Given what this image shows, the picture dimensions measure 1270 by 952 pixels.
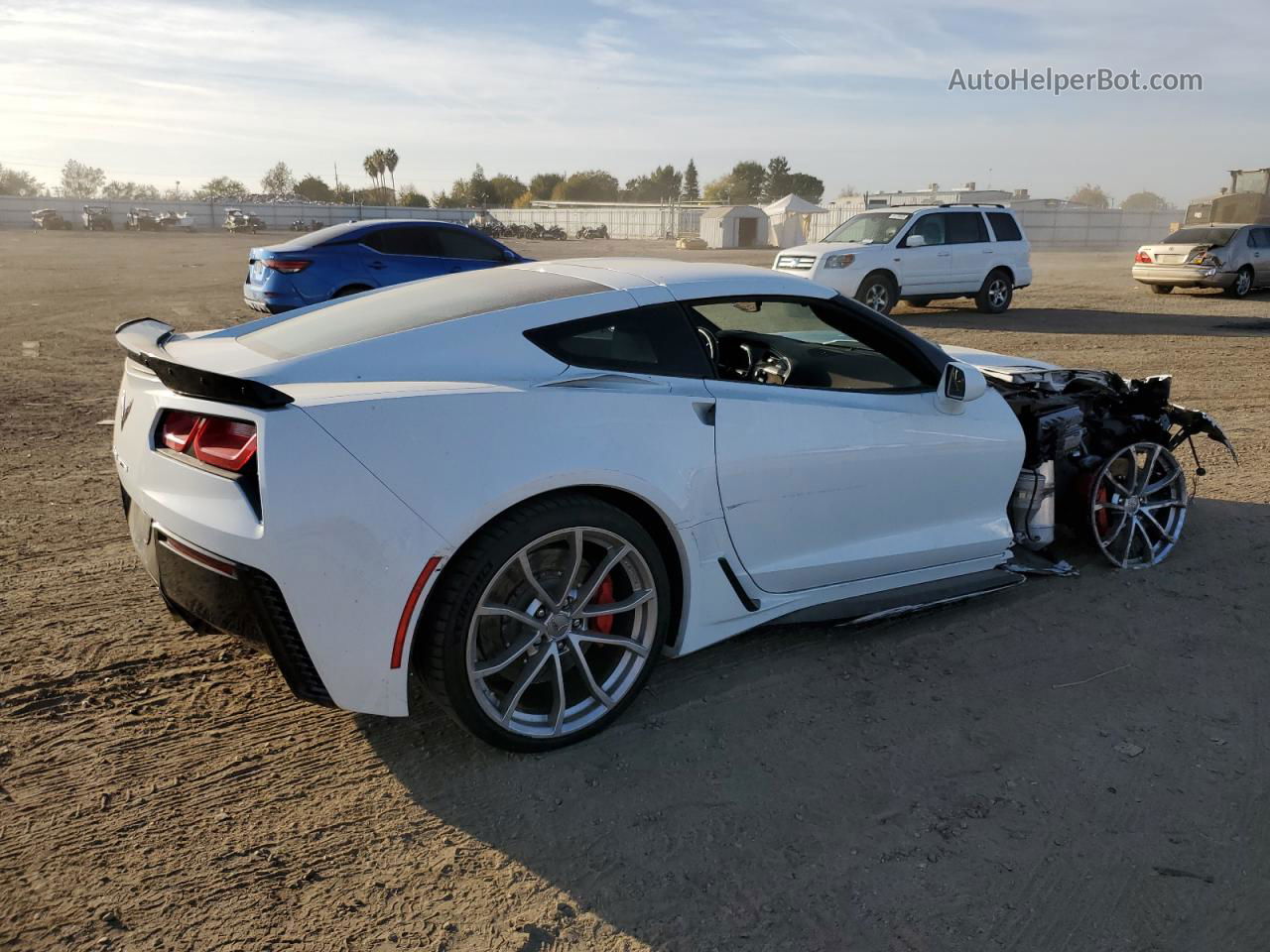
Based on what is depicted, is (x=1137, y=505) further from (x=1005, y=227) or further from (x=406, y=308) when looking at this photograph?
(x=1005, y=227)

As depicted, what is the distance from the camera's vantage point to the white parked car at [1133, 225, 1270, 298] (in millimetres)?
19541

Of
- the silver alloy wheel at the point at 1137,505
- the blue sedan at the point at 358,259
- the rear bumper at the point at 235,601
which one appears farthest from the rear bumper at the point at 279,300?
the silver alloy wheel at the point at 1137,505

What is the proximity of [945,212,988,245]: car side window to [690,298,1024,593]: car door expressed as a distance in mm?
13109

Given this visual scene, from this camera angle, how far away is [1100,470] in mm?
4770

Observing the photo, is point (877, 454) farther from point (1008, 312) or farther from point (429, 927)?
point (1008, 312)

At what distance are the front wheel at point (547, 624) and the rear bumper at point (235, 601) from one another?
1.12ft

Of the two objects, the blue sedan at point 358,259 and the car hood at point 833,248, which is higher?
the car hood at point 833,248

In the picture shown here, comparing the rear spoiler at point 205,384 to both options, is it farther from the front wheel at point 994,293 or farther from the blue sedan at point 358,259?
the front wheel at point 994,293

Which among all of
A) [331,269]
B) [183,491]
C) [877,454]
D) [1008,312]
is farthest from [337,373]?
[1008,312]

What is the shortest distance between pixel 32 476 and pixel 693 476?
4860mm

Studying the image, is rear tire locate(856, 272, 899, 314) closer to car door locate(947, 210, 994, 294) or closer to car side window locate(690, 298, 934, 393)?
car door locate(947, 210, 994, 294)

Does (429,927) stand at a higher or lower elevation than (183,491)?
lower

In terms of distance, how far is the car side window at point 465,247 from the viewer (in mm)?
12273

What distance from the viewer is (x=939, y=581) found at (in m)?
4.11
